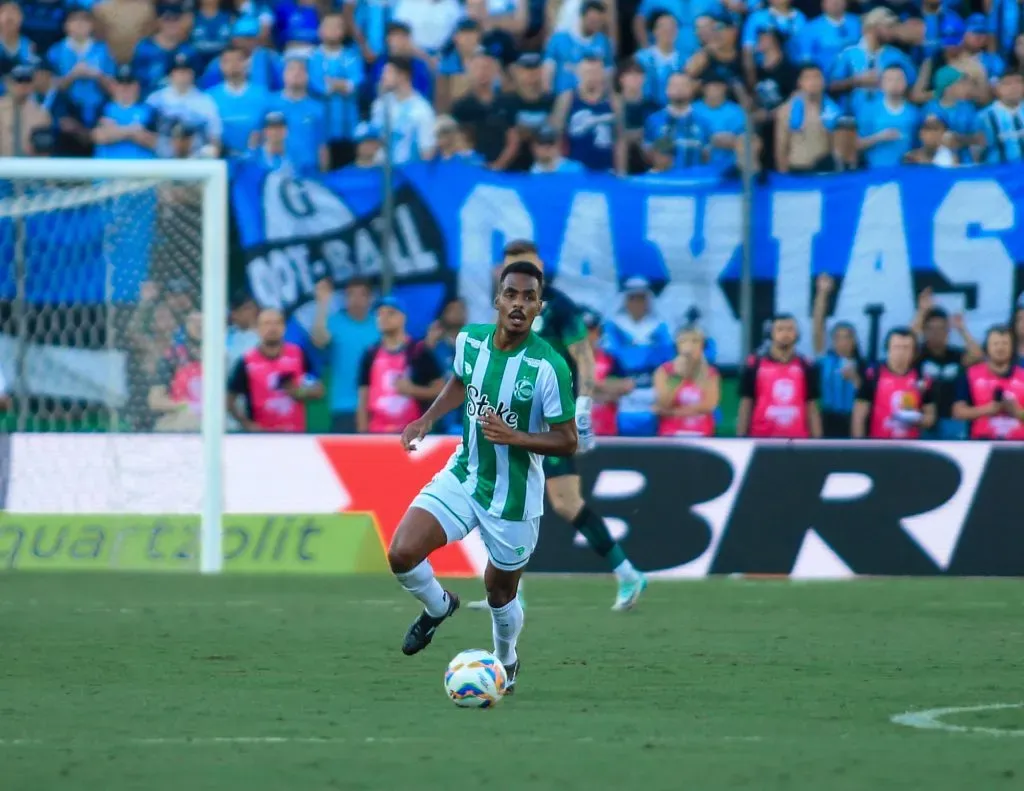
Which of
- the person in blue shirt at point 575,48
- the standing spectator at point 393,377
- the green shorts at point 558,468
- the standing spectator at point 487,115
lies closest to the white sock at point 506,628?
the green shorts at point 558,468

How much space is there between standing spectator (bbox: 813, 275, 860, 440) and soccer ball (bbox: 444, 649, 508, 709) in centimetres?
831

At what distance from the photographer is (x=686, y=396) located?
53.1ft

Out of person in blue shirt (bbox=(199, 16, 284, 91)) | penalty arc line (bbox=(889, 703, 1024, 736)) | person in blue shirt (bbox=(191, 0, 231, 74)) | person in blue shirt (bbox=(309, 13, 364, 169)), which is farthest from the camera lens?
person in blue shirt (bbox=(191, 0, 231, 74))

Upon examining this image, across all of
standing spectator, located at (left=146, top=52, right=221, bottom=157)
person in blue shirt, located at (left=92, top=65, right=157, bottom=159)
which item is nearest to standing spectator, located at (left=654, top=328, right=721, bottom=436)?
standing spectator, located at (left=146, top=52, right=221, bottom=157)

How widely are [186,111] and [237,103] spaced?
0.46m

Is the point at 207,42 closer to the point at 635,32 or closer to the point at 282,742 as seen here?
the point at 635,32

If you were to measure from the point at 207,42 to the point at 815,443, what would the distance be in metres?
7.20

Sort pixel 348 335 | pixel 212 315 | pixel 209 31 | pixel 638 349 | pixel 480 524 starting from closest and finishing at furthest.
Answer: pixel 480 524 → pixel 212 315 → pixel 638 349 → pixel 348 335 → pixel 209 31

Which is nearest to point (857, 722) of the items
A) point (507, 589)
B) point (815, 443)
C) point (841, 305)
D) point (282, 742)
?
point (507, 589)

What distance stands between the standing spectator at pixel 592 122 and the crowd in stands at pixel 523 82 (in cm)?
2

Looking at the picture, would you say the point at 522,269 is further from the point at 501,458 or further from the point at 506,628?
the point at 506,628

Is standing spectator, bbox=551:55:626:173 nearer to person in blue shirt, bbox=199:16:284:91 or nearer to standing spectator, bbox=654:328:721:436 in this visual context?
standing spectator, bbox=654:328:721:436

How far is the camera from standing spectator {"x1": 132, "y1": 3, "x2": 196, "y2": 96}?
60.6 ft

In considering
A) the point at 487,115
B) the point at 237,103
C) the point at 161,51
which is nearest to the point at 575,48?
the point at 487,115
